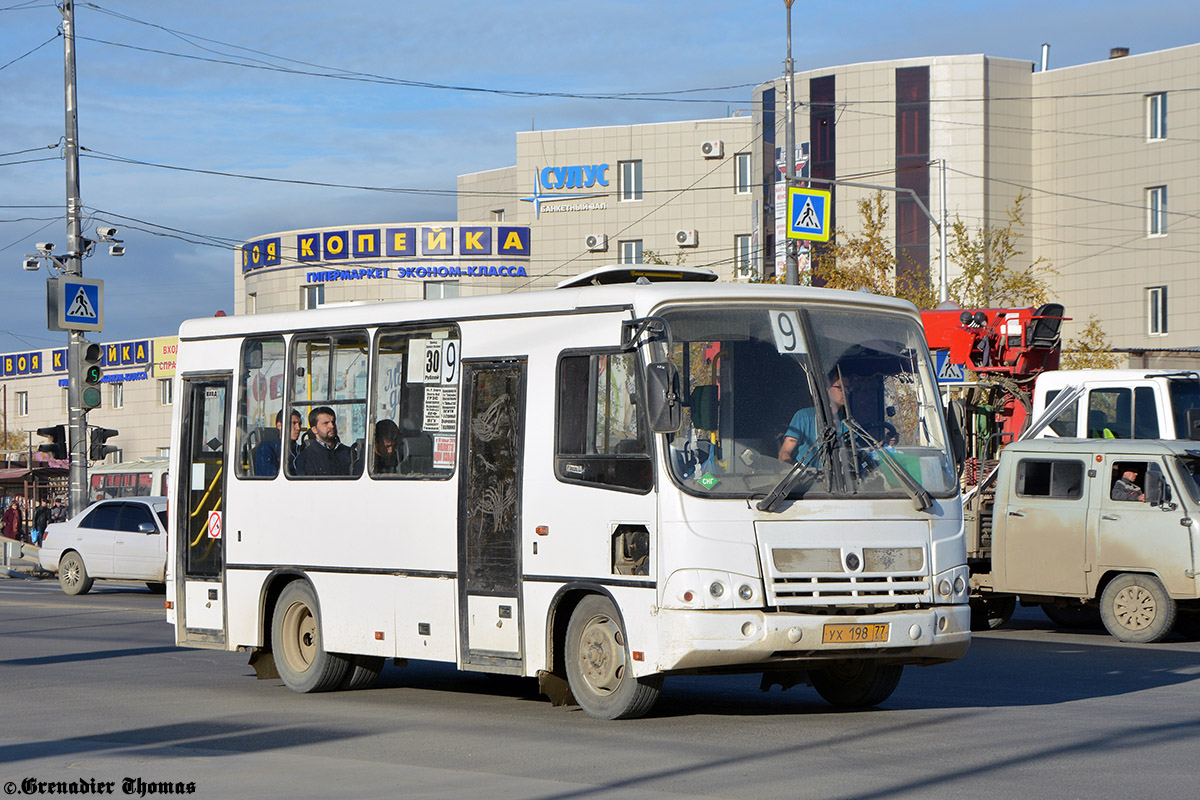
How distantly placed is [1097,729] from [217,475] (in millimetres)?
7436

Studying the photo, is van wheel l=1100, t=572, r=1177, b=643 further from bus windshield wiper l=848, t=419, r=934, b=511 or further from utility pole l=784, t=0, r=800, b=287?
utility pole l=784, t=0, r=800, b=287

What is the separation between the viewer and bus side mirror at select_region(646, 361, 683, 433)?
10281 millimetres

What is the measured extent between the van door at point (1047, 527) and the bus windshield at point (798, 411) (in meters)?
6.94

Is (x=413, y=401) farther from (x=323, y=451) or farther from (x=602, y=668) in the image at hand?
(x=602, y=668)

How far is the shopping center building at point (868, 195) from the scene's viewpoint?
60.0 meters

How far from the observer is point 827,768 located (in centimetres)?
911

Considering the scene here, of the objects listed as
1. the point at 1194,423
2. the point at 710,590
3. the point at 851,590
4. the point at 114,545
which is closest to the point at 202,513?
the point at 710,590

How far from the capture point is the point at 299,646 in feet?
44.1

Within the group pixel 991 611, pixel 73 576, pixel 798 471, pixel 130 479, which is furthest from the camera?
pixel 130 479

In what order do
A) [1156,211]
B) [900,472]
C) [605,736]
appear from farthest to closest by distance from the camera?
1. [1156,211]
2. [900,472]
3. [605,736]

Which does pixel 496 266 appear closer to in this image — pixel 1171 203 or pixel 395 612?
pixel 1171 203

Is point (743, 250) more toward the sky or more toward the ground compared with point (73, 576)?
more toward the sky

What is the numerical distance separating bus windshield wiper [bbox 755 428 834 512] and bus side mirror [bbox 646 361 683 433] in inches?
28.8

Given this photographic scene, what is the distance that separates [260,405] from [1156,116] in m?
52.2
